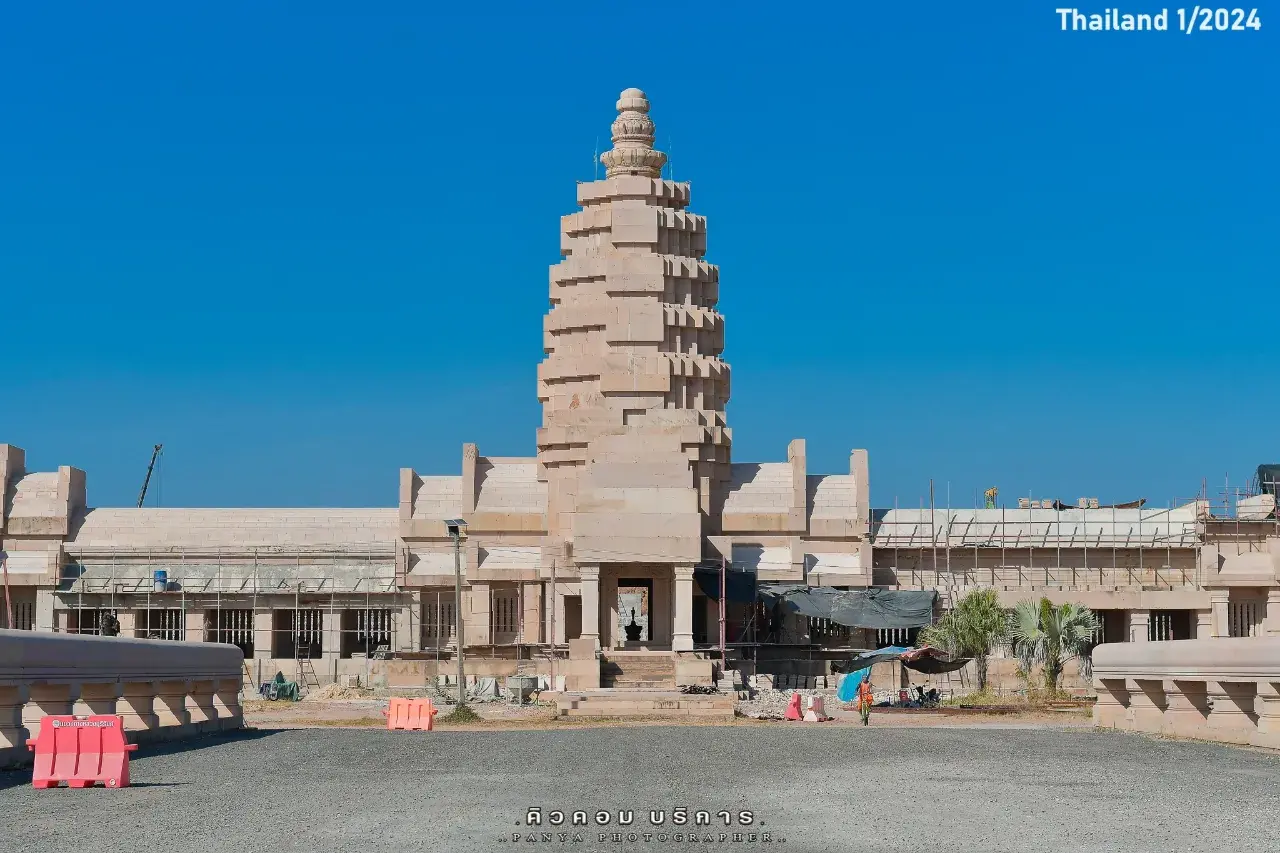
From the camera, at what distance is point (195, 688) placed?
3334 centimetres

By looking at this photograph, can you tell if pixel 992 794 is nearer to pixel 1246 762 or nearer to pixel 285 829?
pixel 1246 762

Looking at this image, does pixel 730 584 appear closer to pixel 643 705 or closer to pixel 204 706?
pixel 643 705

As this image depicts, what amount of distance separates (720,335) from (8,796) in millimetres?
45011

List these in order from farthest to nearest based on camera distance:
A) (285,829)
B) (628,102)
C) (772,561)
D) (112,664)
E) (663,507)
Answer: (628,102) < (772,561) < (663,507) < (112,664) < (285,829)

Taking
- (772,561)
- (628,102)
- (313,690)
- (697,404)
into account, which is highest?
(628,102)

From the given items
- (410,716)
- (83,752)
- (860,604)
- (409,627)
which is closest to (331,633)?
(409,627)

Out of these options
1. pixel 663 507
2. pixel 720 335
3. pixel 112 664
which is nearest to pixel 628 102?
pixel 720 335

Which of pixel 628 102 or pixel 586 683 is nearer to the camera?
pixel 586 683

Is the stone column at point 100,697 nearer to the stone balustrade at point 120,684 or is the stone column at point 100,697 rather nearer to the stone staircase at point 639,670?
the stone balustrade at point 120,684

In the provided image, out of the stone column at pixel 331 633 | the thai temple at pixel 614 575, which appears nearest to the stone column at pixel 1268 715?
the thai temple at pixel 614 575

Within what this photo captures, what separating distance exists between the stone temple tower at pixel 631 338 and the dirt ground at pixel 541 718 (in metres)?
12.2

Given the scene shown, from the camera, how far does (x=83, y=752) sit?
21.9 metres

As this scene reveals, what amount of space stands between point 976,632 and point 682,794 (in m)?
30.7

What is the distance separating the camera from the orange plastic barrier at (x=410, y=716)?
3841 centimetres
